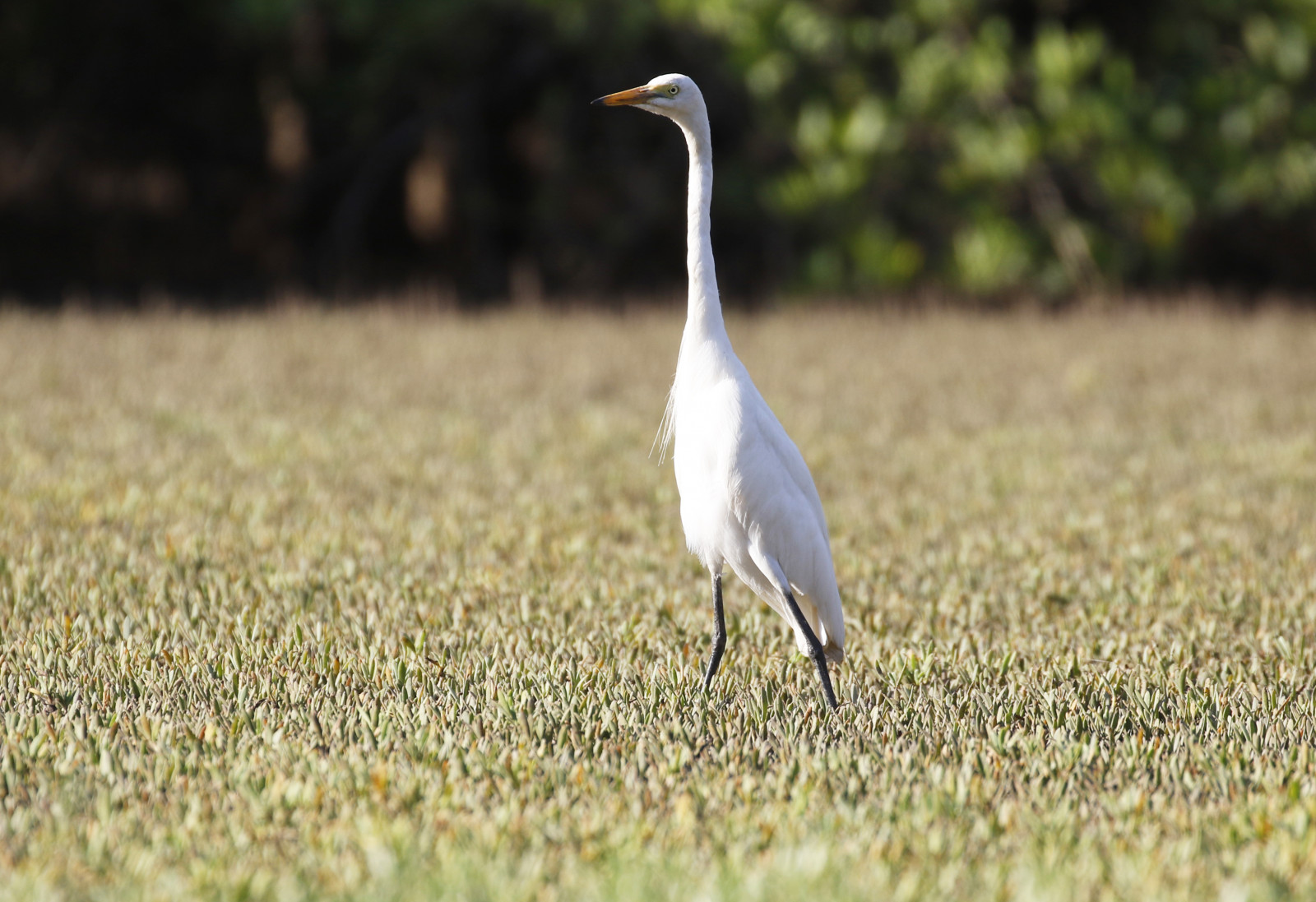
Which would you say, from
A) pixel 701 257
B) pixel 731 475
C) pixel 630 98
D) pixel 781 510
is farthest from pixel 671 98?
pixel 781 510

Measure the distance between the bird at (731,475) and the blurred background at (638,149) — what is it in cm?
1288

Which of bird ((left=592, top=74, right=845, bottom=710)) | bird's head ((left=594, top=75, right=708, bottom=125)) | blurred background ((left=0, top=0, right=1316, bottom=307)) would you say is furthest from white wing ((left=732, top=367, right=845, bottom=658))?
blurred background ((left=0, top=0, right=1316, bottom=307))

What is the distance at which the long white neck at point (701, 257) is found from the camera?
160 inches

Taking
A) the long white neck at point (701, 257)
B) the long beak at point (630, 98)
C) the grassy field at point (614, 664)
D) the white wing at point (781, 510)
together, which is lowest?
the grassy field at point (614, 664)

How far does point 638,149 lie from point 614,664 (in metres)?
16.8

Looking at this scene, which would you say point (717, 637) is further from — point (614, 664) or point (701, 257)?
point (701, 257)

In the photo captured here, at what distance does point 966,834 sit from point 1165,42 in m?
17.2

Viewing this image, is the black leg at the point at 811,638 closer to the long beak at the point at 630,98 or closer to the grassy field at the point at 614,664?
the grassy field at the point at 614,664

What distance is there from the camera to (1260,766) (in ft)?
10.8

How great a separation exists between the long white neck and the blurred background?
41.6 feet

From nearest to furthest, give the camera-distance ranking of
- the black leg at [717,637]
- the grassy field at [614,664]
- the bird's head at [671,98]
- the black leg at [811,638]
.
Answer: the grassy field at [614,664]
the black leg at [811,638]
the black leg at [717,637]
the bird's head at [671,98]

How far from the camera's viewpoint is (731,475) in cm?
388

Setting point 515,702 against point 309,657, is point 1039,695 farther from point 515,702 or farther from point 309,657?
point 309,657

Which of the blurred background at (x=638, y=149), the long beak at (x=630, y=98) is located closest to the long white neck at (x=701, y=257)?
the long beak at (x=630, y=98)
